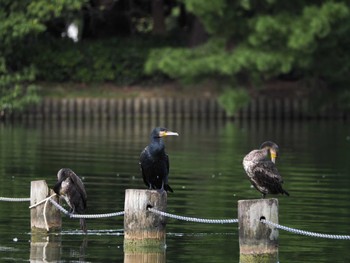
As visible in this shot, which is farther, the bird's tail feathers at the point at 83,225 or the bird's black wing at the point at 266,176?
the bird's tail feathers at the point at 83,225

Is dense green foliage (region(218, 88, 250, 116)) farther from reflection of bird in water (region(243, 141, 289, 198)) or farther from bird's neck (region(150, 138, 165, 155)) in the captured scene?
reflection of bird in water (region(243, 141, 289, 198))

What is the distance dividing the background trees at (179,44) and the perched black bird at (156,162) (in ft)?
91.9

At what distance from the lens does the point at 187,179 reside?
26922mm

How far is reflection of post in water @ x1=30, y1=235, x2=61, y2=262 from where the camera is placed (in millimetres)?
16609

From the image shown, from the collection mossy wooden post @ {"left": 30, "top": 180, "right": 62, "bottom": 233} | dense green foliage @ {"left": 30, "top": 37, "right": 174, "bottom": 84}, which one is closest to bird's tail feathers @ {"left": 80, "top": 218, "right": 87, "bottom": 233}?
mossy wooden post @ {"left": 30, "top": 180, "right": 62, "bottom": 233}

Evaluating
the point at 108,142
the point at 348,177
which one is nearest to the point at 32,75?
the point at 108,142

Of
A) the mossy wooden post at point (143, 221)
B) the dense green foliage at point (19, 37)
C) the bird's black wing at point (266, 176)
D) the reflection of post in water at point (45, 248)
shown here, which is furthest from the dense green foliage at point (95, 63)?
the mossy wooden post at point (143, 221)

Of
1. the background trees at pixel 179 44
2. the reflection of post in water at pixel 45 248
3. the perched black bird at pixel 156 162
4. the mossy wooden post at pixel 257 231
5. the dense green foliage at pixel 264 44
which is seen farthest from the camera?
the background trees at pixel 179 44

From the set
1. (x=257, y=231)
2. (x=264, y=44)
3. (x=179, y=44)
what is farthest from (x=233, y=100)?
(x=257, y=231)

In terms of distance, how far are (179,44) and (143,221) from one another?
36.4 m

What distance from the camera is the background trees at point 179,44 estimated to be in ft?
155

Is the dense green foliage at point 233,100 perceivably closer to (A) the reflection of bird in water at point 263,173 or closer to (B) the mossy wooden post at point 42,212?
(B) the mossy wooden post at point 42,212

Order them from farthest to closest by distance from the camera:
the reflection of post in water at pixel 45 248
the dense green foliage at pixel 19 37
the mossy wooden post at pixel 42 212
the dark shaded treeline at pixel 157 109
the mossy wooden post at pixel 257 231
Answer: the dark shaded treeline at pixel 157 109, the dense green foliage at pixel 19 37, the mossy wooden post at pixel 42 212, the reflection of post in water at pixel 45 248, the mossy wooden post at pixel 257 231

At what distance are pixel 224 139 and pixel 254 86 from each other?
11129 millimetres
